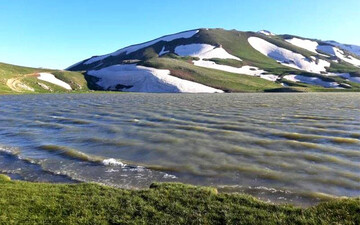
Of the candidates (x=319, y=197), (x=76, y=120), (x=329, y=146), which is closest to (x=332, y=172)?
(x=319, y=197)

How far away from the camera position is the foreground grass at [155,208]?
42.0 ft

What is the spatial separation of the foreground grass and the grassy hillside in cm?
12172

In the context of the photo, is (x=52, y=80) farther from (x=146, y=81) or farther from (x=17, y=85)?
(x=146, y=81)

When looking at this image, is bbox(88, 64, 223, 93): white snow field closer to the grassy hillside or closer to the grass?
the grass

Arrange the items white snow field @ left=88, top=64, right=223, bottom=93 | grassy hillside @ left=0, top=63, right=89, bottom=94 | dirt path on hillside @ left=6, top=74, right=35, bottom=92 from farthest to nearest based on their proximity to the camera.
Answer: white snow field @ left=88, top=64, right=223, bottom=93 → grassy hillside @ left=0, top=63, right=89, bottom=94 → dirt path on hillside @ left=6, top=74, right=35, bottom=92

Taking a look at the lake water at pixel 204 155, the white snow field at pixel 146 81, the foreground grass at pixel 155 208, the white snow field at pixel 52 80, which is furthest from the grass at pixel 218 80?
the foreground grass at pixel 155 208

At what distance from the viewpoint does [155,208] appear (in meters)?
14.1

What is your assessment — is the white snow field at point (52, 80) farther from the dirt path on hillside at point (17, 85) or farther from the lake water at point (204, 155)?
the lake water at point (204, 155)

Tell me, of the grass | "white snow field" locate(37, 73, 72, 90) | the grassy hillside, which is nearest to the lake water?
the grassy hillside

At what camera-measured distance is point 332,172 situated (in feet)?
70.7

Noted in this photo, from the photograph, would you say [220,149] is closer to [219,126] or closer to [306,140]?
[306,140]

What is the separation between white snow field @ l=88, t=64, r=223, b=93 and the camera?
527 feet

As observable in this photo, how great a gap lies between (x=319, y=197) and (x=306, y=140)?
1475cm

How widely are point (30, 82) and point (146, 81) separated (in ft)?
192
